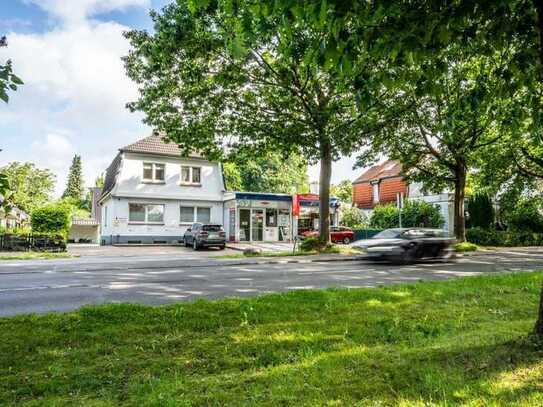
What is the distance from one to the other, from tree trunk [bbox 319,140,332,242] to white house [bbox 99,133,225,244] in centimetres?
1495

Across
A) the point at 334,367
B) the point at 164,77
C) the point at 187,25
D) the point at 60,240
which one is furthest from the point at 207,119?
the point at 334,367

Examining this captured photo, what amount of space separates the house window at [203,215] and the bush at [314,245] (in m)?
15.2

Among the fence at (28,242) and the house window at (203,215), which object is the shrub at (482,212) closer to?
the house window at (203,215)

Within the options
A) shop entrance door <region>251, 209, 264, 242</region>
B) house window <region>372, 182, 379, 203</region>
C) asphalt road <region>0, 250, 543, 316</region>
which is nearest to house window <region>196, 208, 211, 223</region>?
shop entrance door <region>251, 209, 264, 242</region>

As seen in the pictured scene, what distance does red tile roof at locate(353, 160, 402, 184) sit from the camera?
139ft

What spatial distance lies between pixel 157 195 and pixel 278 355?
97.2 feet

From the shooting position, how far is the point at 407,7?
4.52 metres

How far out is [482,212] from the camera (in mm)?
30219

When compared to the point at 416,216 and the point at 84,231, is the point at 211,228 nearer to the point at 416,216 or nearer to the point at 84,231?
the point at 416,216

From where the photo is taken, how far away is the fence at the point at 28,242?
23250mm

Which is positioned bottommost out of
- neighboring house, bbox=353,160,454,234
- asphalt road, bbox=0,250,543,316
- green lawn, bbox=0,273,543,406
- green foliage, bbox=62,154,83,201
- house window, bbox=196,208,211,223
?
asphalt road, bbox=0,250,543,316

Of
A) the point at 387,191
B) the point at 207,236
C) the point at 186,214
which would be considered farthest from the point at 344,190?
the point at 207,236

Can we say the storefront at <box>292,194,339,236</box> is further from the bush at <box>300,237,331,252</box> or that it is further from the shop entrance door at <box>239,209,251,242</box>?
the bush at <box>300,237,331,252</box>

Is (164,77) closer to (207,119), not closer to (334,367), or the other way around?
(207,119)
